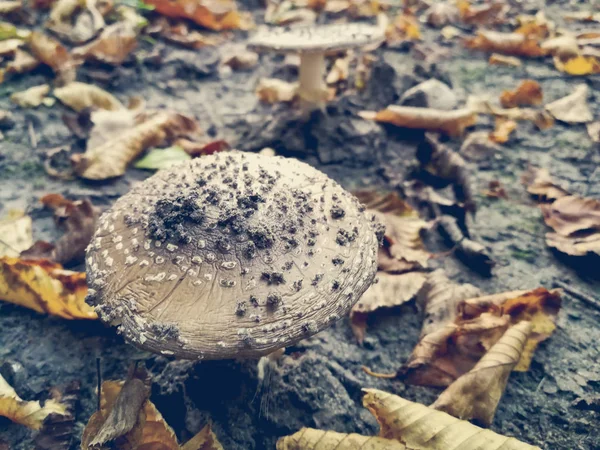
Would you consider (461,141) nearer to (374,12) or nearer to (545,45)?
(545,45)

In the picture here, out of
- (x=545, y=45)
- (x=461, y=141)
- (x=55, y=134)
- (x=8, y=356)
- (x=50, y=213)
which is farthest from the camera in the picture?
(x=545, y=45)

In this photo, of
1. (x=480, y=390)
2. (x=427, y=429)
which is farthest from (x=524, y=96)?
(x=427, y=429)

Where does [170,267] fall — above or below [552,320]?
above

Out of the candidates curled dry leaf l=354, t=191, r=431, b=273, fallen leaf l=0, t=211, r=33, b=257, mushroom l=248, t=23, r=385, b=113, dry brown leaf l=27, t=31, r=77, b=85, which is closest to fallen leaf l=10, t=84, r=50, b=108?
dry brown leaf l=27, t=31, r=77, b=85

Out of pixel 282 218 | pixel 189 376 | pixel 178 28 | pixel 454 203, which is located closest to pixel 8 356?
pixel 189 376

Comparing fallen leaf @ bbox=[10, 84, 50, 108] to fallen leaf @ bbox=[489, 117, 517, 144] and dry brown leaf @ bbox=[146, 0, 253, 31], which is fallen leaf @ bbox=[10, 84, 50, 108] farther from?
fallen leaf @ bbox=[489, 117, 517, 144]

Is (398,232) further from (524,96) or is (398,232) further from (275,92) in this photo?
(524,96)
